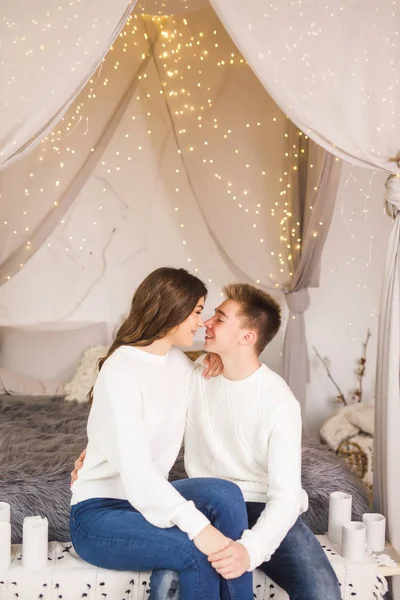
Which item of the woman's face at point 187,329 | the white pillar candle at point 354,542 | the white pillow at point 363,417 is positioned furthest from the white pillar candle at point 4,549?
the white pillow at point 363,417

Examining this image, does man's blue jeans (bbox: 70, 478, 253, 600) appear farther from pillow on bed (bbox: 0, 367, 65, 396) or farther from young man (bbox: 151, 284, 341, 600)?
pillow on bed (bbox: 0, 367, 65, 396)

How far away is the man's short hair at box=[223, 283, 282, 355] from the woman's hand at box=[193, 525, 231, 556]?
603mm

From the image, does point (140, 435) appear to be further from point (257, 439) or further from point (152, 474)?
point (257, 439)

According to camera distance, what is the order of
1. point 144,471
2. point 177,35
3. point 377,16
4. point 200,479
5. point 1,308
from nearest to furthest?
point 144,471 < point 200,479 < point 377,16 < point 177,35 < point 1,308

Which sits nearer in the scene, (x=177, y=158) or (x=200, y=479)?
(x=200, y=479)

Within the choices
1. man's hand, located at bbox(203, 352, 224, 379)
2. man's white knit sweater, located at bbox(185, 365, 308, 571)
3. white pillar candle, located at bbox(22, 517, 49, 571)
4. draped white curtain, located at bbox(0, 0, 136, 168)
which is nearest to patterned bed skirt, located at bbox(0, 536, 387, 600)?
white pillar candle, located at bbox(22, 517, 49, 571)

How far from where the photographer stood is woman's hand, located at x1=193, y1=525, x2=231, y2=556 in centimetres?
199

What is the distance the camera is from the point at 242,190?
3.91 m

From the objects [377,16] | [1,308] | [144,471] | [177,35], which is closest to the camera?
[144,471]

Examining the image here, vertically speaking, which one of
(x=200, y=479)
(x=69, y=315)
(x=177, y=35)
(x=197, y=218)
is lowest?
(x=200, y=479)

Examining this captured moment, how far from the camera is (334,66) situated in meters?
2.53

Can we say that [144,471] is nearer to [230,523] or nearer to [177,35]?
[230,523]

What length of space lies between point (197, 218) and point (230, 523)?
261cm

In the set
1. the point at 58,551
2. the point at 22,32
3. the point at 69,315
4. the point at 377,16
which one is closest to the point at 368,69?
the point at 377,16
